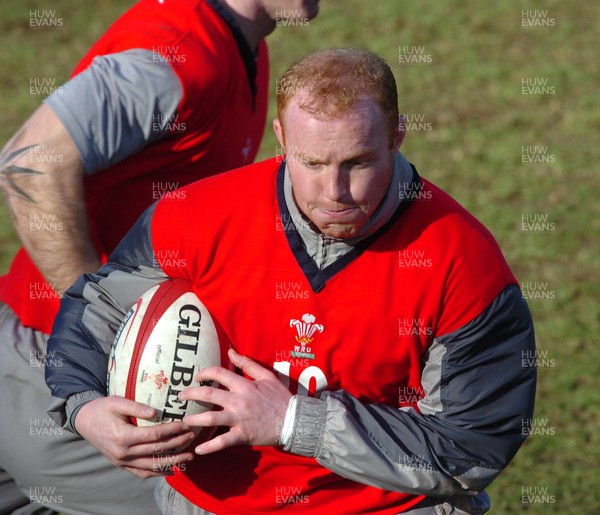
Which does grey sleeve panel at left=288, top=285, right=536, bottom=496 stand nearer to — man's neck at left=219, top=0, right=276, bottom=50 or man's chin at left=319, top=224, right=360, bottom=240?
man's chin at left=319, top=224, right=360, bottom=240

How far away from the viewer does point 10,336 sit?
4738 mm

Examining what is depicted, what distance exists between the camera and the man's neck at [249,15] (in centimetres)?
473

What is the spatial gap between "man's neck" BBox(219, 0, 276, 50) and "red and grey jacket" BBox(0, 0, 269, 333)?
0.19 ft

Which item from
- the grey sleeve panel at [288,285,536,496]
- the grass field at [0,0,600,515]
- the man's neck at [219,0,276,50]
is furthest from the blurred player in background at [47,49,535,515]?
the grass field at [0,0,600,515]

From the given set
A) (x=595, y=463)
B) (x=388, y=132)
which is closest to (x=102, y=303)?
(x=388, y=132)

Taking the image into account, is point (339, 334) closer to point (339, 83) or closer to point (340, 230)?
point (340, 230)

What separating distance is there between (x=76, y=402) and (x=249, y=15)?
1893 millimetres

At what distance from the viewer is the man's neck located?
473 cm

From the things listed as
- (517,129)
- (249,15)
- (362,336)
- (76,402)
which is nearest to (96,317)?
(76,402)

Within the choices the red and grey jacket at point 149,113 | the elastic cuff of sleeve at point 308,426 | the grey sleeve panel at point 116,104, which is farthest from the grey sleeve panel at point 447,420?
the grey sleeve panel at point 116,104

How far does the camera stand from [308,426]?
11.7ft

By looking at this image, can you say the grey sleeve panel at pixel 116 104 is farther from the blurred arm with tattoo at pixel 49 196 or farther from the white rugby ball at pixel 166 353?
the white rugby ball at pixel 166 353

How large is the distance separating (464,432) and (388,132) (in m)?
1.06

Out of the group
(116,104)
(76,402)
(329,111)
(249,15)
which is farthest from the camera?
(249,15)
